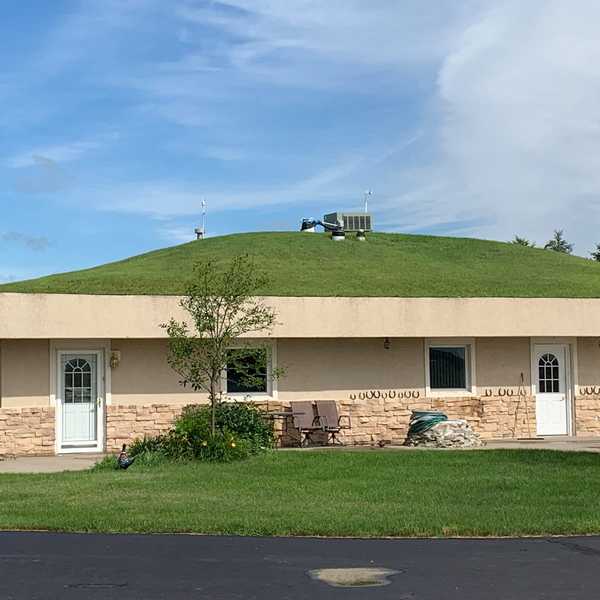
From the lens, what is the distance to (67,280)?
23.5 meters

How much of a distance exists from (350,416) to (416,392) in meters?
1.62

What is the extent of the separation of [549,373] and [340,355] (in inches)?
194

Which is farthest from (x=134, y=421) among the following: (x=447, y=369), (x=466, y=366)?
(x=466, y=366)

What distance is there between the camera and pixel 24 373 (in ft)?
67.0

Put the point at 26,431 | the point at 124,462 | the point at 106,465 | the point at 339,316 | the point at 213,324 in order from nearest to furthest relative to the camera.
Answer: the point at 124,462 < the point at 106,465 < the point at 213,324 < the point at 26,431 < the point at 339,316

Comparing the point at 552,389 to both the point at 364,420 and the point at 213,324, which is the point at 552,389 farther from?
the point at 213,324

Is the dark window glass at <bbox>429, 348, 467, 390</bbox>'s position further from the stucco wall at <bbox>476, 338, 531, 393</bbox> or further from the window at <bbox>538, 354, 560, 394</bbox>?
the window at <bbox>538, 354, 560, 394</bbox>

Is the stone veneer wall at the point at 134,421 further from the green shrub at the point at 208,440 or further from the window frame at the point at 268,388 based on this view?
the green shrub at the point at 208,440

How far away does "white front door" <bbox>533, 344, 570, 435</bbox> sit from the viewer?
76.9 feet

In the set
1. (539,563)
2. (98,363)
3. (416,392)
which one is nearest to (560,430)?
(416,392)

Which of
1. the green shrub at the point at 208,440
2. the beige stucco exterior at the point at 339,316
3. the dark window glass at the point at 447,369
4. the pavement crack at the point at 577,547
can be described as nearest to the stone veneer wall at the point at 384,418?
the dark window glass at the point at 447,369

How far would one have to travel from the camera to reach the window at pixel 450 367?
22797 mm

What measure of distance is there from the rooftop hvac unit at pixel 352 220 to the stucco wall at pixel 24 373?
50.0ft

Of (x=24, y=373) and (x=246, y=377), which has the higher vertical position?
(x=24, y=373)
